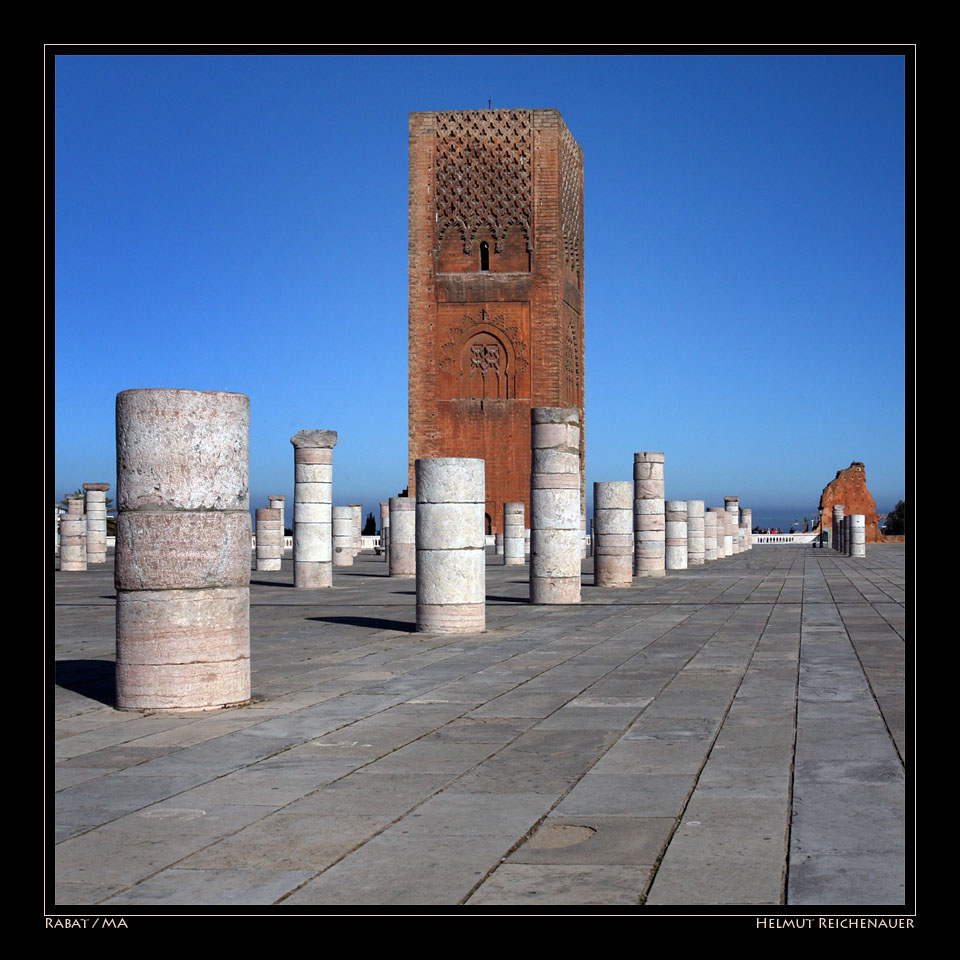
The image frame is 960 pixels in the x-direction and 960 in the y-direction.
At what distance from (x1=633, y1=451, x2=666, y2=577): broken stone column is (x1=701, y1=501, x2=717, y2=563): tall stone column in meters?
9.14

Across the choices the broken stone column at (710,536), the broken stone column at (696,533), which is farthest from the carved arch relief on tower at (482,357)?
the broken stone column at (696,533)

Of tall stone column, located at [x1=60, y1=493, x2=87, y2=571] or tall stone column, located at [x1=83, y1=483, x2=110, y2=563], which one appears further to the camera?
tall stone column, located at [x1=83, y1=483, x2=110, y2=563]

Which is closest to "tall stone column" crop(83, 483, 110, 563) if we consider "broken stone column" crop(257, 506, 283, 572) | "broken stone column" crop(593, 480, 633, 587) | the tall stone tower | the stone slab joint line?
"broken stone column" crop(257, 506, 283, 572)

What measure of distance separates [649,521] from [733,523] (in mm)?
19761

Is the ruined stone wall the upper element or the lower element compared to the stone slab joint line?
upper

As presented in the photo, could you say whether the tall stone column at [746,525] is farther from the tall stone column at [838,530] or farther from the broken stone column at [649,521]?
the broken stone column at [649,521]

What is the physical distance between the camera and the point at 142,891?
362cm

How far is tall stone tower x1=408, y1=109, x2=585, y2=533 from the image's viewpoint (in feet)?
156

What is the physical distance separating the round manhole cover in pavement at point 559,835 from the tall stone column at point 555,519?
1122cm

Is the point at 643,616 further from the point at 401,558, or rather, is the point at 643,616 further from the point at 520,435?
the point at 520,435

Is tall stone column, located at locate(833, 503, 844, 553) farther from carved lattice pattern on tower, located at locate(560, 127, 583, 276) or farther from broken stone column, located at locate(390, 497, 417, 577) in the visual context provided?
broken stone column, located at locate(390, 497, 417, 577)

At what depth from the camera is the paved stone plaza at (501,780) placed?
3684 millimetres
